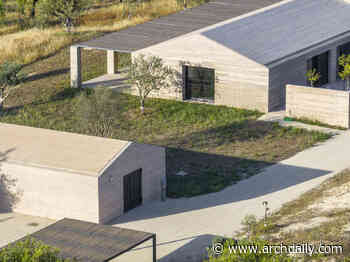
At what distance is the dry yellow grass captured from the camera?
181ft

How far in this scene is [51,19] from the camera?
69250 millimetres

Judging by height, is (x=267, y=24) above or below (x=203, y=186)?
above

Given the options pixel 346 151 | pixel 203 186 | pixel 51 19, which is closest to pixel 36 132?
pixel 203 186

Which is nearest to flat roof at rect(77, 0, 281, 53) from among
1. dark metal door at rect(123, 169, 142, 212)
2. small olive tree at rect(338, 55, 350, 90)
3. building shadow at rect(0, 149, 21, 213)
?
small olive tree at rect(338, 55, 350, 90)

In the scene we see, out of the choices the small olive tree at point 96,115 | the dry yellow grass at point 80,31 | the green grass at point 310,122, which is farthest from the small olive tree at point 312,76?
the dry yellow grass at point 80,31

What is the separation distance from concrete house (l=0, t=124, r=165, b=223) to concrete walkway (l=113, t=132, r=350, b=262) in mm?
844

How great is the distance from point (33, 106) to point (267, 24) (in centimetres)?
1328

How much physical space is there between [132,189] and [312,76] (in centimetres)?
1724

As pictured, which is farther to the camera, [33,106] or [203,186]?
[33,106]

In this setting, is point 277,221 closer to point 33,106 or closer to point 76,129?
point 76,129

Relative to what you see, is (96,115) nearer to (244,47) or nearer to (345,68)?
(244,47)

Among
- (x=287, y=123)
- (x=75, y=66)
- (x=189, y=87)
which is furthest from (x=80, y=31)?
(x=287, y=123)

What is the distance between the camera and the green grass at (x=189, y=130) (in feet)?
114

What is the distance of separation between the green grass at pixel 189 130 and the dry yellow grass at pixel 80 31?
5704 millimetres
